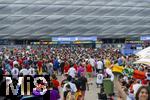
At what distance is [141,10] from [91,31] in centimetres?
647

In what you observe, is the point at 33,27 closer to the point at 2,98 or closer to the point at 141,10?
the point at 141,10

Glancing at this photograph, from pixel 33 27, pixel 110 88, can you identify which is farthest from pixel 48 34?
pixel 110 88

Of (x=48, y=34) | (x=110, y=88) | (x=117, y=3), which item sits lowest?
(x=110, y=88)

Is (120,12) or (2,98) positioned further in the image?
(120,12)

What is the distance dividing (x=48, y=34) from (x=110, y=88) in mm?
36112

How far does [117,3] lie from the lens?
170ft

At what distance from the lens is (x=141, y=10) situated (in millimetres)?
52656

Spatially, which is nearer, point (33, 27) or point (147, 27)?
point (33, 27)

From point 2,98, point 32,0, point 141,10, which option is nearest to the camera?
point 2,98

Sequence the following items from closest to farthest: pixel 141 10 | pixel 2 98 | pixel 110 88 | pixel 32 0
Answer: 1. pixel 2 98
2. pixel 110 88
3. pixel 32 0
4. pixel 141 10

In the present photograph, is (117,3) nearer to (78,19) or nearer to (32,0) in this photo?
(78,19)

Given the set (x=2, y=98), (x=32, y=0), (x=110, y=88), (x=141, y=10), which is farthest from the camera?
(x=141, y=10)

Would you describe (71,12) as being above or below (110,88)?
above

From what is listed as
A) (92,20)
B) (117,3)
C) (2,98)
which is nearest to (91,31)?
(92,20)
